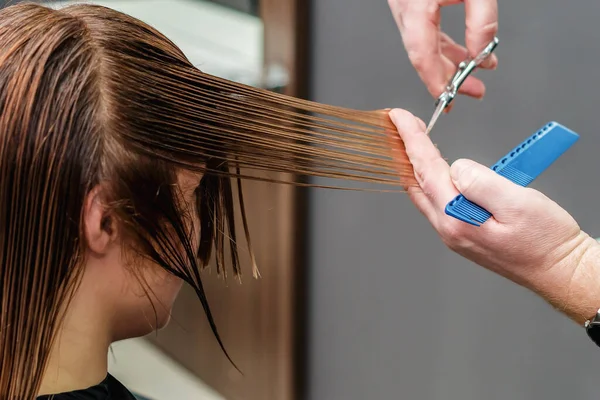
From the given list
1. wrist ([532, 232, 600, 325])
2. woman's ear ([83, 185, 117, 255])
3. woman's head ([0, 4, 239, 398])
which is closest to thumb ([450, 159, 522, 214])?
wrist ([532, 232, 600, 325])

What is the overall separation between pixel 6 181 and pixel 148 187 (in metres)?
0.14

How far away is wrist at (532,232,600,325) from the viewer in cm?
84

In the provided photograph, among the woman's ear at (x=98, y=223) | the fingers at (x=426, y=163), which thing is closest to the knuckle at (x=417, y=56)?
the fingers at (x=426, y=163)

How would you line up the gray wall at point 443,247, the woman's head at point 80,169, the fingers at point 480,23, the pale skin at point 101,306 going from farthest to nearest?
the gray wall at point 443,247, the fingers at point 480,23, the pale skin at point 101,306, the woman's head at point 80,169

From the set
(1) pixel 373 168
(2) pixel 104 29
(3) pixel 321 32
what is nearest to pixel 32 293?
(2) pixel 104 29

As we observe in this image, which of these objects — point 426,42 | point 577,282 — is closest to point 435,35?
point 426,42

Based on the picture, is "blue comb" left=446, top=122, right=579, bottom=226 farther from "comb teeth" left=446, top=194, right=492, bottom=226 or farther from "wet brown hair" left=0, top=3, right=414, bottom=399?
"wet brown hair" left=0, top=3, right=414, bottom=399

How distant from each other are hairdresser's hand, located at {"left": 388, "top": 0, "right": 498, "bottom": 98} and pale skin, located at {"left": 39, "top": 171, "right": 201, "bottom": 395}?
0.47 meters

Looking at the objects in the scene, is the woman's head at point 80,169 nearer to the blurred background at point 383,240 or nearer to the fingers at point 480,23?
the fingers at point 480,23

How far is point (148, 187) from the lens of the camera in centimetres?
75

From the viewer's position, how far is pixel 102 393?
859 mm

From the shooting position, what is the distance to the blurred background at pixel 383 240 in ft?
4.15

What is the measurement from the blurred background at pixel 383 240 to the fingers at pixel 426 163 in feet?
1.49

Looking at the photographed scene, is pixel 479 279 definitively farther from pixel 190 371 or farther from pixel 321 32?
pixel 190 371
